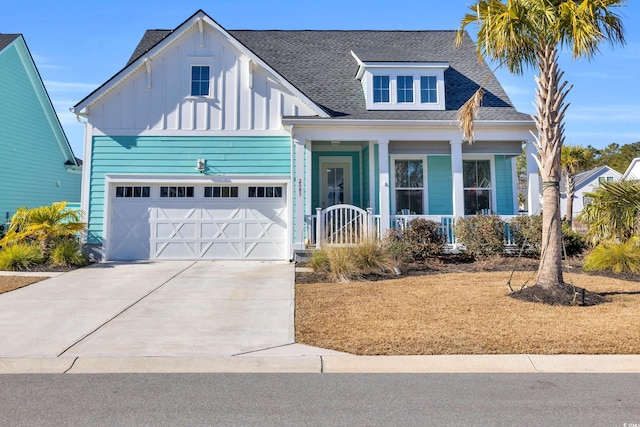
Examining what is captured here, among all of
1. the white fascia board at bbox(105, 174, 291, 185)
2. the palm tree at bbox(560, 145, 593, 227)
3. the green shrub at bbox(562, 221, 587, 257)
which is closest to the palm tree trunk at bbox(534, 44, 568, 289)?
the green shrub at bbox(562, 221, 587, 257)

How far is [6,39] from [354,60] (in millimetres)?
13388

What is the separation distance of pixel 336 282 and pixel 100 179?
8.11 metres

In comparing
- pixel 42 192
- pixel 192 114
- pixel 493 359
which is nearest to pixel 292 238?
pixel 192 114

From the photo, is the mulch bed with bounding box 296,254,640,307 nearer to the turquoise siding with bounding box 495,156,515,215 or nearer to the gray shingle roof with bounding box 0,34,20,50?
the turquoise siding with bounding box 495,156,515,215

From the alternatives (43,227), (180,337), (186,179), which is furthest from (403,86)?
(43,227)

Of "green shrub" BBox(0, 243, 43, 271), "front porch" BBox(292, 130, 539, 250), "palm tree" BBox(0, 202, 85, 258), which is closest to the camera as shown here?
"green shrub" BBox(0, 243, 43, 271)

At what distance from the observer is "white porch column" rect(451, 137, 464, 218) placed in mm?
12344

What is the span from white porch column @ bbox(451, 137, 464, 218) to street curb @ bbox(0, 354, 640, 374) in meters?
7.96

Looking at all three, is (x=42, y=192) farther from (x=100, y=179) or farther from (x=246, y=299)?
(x=246, y=299)

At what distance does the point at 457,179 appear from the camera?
12.5m

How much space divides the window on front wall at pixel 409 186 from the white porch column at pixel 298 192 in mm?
3371

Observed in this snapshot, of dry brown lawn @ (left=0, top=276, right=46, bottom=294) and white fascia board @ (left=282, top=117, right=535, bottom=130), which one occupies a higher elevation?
white fascia board @ (left=282, top=117, right=535, bottom=130)

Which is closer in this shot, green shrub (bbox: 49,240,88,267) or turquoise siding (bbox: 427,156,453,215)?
green shrub (bbox: 49,240,88,267)

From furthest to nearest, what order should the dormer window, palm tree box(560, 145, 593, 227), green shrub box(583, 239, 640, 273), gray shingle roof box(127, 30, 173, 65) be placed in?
1. palm tree box(560, 145, 593, 227)
2. gray shingle roof box(127, 30, 173, 65)
3. the dormer window
4. green shrub box(583, 239, 640, 273)
